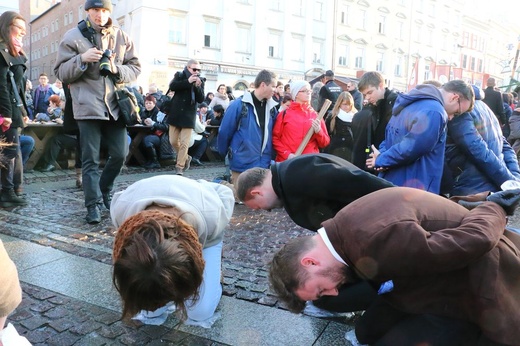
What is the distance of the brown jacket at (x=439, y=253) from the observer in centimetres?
171

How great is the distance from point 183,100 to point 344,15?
33.4 meters

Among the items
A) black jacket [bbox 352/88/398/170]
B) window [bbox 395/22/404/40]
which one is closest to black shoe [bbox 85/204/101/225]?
black jacket [bbox 352/88/398/170]

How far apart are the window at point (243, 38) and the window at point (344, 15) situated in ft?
31.0

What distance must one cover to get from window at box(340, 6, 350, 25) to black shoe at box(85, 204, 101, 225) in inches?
1428

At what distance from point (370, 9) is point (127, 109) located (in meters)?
39.4

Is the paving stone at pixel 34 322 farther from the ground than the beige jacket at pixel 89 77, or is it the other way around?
the beige jacket at pixel 89 77

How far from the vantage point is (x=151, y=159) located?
10008 mm

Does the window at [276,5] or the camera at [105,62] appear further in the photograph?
the window at [276,5]

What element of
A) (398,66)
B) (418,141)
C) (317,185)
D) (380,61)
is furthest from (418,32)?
(317,185)

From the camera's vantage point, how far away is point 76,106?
4961 millimetres

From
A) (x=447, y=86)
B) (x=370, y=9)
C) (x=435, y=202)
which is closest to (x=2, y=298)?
(x=435, y=202)

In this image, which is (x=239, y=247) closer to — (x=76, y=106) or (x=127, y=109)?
(x=127, y=109)

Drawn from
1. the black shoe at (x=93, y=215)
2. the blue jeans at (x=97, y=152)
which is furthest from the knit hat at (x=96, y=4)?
the black shoe at (x=93, y=215)

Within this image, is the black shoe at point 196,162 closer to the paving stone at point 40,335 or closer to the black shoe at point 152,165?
the black shoe at point 152,165
